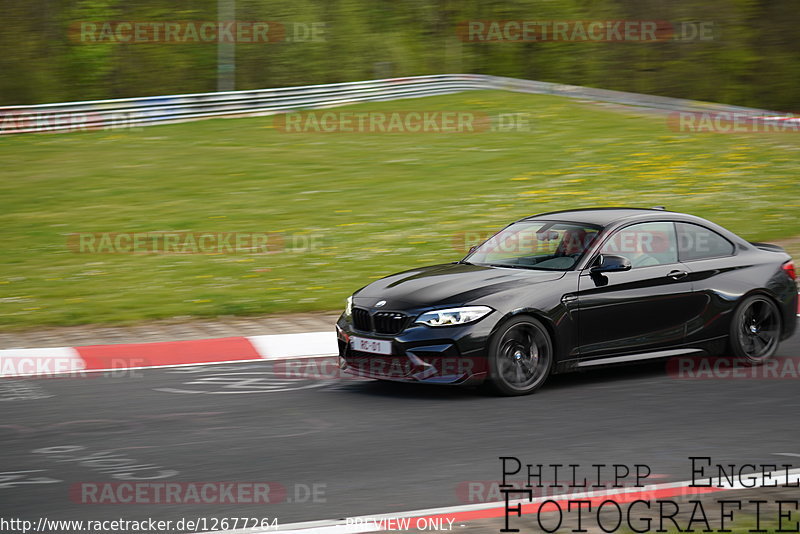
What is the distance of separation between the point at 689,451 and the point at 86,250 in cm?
1201

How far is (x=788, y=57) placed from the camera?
3728 centimetres

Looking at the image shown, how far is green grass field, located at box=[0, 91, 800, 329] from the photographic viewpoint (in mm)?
14688

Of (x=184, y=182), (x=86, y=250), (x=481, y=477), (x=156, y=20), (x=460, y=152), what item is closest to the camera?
(x=481, y=477)

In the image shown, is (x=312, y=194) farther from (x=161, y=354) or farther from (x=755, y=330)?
(x=755, y=330)

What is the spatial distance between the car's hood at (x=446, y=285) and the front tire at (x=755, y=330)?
1.93m

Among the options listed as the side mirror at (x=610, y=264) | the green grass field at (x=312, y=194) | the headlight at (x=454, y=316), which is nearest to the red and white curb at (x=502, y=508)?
the headlight at (x=454, y=316)

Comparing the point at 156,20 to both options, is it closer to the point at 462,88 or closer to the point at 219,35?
the point at 219,35

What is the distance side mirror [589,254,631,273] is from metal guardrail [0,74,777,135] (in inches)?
842

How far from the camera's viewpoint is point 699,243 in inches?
384

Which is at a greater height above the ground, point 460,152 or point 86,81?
point 86,81

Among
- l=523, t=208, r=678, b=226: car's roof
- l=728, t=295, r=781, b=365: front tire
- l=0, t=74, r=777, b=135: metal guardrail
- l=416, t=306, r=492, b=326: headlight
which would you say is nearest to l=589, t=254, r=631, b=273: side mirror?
l=523, t=208, r=678, b=226: car's roof

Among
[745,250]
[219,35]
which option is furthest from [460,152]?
[745,250]

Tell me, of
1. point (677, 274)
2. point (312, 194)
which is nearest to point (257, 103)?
point (312, 194)

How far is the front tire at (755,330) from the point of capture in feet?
31.9
